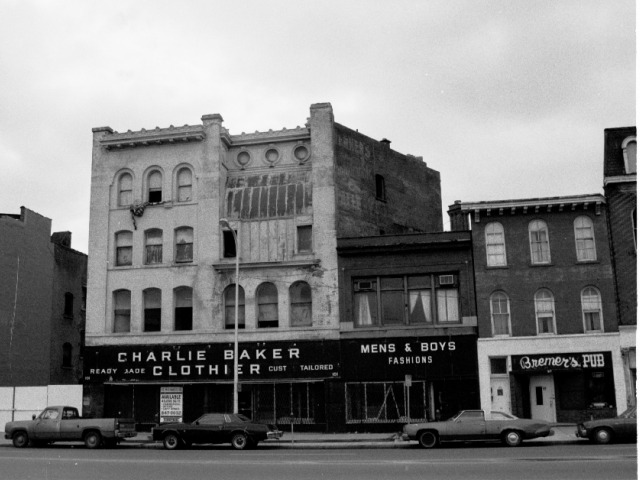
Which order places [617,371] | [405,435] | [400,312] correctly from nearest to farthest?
[405,435] → [617,371] → [400,312]

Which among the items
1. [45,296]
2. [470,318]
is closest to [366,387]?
[470,318]

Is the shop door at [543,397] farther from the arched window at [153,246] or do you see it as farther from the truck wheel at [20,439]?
the truck wheel at [20,439]

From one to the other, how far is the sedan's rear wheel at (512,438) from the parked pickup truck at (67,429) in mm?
13528

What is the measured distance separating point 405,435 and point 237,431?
5.79m

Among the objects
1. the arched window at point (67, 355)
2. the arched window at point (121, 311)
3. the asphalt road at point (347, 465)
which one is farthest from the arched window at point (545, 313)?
the arched window at point (67, 355)

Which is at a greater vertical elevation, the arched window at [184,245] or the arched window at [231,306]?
the arched window at [184,245]

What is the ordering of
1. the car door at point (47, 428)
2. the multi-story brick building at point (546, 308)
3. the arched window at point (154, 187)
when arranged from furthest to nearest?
the arched window at point (154, 187) → the multi-story brick building at point (546, 308) → the car door at point (47, 428)

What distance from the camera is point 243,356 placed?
3381 cm

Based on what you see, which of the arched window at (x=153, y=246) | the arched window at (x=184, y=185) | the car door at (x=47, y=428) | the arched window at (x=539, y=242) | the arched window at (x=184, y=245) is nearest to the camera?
the car door at (x=47, y=428)

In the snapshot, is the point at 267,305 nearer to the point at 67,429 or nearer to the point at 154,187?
the point at 154,187

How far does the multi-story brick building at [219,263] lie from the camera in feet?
110

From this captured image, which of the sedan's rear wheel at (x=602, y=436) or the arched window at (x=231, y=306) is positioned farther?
the arched window at (x=231, y=306)

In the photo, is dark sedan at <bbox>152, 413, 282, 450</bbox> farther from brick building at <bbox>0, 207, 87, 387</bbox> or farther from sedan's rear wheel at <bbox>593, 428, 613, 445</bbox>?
brick building at <bbox>0, 207, 87, 387</bbox>

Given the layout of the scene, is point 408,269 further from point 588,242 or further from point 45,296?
point 45,296
